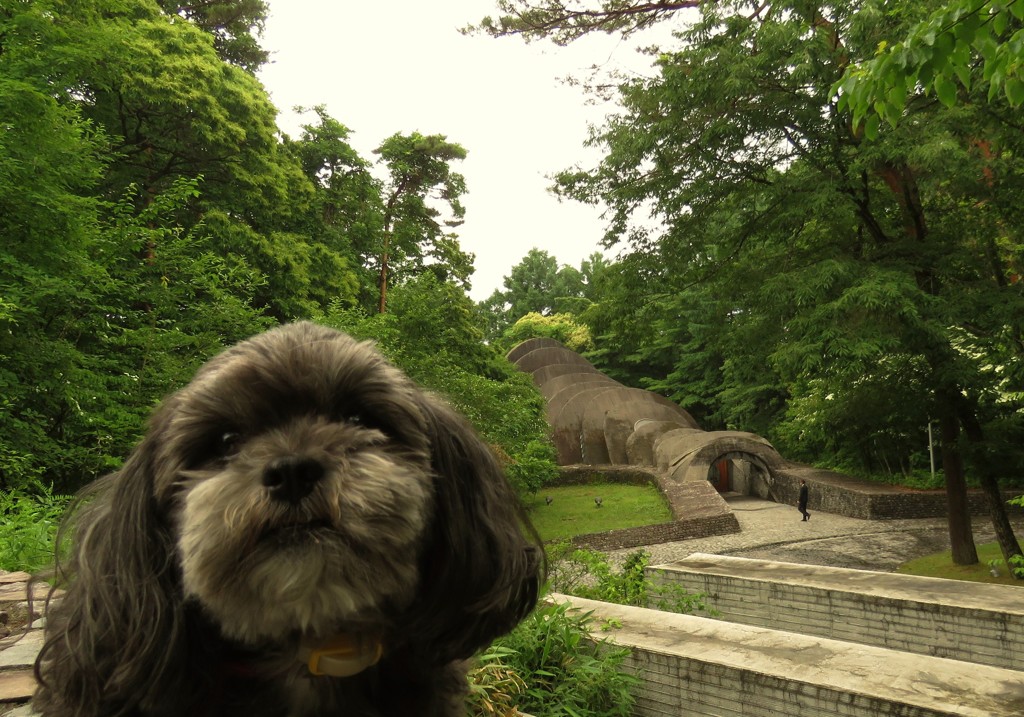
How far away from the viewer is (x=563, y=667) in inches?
155

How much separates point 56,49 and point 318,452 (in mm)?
8940

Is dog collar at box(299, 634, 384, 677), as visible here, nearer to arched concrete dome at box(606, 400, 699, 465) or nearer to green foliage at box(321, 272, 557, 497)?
green foliage at box(321, 272, 557, 497)

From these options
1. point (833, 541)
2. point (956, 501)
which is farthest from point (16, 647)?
point (833, 541)

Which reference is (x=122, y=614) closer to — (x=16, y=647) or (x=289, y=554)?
(x=289, y=554)

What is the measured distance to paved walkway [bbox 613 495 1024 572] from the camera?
14492 mm

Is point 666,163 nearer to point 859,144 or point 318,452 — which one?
point 859,144

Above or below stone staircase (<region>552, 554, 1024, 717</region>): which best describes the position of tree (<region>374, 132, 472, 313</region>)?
above

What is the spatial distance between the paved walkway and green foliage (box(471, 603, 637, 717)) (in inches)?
394

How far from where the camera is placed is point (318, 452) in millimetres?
1415

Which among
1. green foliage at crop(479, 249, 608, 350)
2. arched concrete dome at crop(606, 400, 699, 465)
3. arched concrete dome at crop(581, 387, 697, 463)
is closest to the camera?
arched concrete dome at crop(606, 400, 699, 465)

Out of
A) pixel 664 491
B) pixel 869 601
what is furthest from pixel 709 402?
→ pixel 869 601

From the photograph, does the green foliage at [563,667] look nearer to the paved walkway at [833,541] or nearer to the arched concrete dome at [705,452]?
the paved walkway at [833,541]

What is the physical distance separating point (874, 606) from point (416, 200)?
22.0 meters

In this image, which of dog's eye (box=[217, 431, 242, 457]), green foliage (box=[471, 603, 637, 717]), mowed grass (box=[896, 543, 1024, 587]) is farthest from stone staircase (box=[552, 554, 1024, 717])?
mowed grass (box=[896, 543, 1024, 587])
